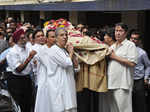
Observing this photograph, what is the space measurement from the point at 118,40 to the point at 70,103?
4.39 ft

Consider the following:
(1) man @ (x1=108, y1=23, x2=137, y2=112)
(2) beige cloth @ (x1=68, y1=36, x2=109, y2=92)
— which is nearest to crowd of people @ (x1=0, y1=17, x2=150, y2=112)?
(1) man @ (x1=108, y1=23, x2=137, y2=112)

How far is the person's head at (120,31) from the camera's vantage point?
5.46 metres

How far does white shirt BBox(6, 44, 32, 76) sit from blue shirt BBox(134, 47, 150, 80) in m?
2.06

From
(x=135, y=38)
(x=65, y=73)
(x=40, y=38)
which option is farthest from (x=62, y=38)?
(x=135, y=38)

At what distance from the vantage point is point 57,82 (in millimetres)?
5082

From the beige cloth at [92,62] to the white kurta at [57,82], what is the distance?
12.2 inches

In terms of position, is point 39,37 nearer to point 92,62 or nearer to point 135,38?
point 92,62

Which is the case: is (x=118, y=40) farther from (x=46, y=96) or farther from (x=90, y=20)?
(x=90, y=20)

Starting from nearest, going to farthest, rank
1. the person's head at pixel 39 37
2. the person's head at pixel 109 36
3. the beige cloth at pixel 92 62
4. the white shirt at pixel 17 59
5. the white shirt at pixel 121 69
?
the beige cloth at pixel 92 62, the white shirt at pixel 121 69, the person's head at pixel 109 36, the white shirt at pixel 17 59, the person's head at pixel 39 37

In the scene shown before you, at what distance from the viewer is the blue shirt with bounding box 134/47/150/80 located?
252 inches

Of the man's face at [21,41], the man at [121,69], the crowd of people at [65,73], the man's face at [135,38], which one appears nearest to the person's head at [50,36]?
the crowd of people at [65,73]

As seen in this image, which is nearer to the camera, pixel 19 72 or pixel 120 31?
pixel 120 31

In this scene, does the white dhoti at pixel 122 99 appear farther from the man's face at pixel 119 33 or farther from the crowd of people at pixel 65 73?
the man's face at pixel 119 33

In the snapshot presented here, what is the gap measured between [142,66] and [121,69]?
1.09m
